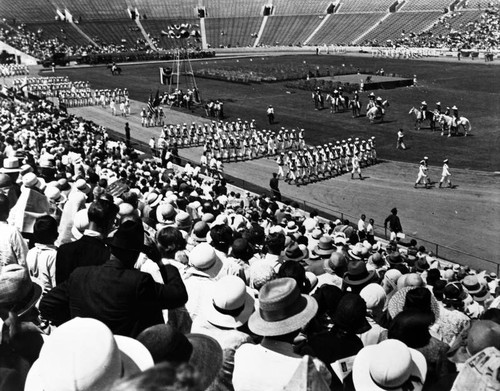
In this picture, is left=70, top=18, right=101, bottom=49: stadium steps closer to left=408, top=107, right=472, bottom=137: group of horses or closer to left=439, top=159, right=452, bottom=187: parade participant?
left=408, top=107, right=472, bottom=137: group of horses

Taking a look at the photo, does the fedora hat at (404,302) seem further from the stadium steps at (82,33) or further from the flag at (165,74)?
the stadium steps at (82,33)

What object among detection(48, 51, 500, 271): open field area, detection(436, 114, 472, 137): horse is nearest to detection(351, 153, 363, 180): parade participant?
detection(48, 51, 500, 271): open field area

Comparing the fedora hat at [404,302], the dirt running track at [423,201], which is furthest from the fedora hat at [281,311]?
the dirt running track at [423,201]

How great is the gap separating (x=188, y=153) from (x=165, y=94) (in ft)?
50.3

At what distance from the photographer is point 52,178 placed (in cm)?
1244

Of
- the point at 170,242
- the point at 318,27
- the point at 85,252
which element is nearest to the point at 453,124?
the point at 170,242

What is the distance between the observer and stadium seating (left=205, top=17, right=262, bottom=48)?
84.6 meters

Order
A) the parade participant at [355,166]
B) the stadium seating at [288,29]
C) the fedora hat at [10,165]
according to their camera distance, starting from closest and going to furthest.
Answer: the fedora hat at [10,165] < the parade participant at [355,166] < the stadium seating at [288,29]

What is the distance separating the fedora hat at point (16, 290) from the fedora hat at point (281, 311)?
5.72ft

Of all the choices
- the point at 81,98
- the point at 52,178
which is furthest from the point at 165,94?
the point at 52,178

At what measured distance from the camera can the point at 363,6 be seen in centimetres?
8756

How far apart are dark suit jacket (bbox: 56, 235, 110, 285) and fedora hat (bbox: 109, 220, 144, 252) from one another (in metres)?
0.80

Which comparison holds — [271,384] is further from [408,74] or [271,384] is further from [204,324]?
[408,74]

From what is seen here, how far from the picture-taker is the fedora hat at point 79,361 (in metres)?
2.80
